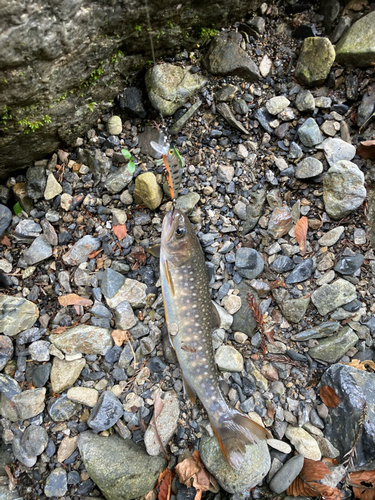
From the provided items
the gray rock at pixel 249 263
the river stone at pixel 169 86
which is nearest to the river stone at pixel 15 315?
the gray rock at pixel 249 263

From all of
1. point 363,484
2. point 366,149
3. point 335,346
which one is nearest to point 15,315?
point 335,346

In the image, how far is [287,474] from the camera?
3.22m

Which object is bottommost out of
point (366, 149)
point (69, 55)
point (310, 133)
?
point (366, 149)

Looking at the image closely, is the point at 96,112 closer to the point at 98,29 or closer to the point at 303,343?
the point at 98,29

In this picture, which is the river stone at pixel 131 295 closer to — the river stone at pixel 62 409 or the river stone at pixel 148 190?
the river stone at pixel 148 190

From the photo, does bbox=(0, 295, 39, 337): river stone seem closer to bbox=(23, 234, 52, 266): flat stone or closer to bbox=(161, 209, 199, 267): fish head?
bbox=(23, 234, 52, 266): flat stone

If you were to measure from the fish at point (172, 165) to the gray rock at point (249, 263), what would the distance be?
870mm

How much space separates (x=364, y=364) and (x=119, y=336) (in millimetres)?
2383

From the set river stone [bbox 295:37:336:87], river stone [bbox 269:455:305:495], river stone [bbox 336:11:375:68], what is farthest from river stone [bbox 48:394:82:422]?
river stone [bbox 336:11:375:68]

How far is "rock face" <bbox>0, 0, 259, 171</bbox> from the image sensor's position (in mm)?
2648

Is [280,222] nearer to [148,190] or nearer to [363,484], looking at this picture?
[148,190]

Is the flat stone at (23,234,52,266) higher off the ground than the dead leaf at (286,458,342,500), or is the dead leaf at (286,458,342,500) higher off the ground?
the flat stone at (23,234,52,266)

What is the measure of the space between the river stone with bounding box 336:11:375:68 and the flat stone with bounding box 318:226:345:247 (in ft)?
5.45

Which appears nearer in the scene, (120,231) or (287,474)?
(287,474)
